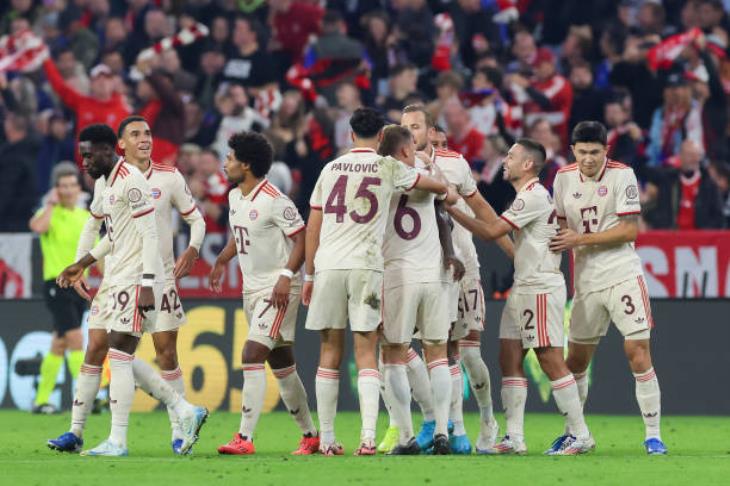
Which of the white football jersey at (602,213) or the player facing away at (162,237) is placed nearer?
the white football jersey at (602,213)

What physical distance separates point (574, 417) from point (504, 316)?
891mm

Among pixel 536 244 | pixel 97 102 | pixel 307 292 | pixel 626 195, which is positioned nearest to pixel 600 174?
pixel 626 195

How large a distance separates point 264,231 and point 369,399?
1.51 meters

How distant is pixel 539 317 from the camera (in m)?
12.3

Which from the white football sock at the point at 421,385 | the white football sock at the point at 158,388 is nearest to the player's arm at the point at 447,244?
the white football sock at the point at 421,385

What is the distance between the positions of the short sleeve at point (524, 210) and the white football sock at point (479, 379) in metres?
1.14

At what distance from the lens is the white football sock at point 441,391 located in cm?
1189

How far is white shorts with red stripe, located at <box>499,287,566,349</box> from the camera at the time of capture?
1225cm

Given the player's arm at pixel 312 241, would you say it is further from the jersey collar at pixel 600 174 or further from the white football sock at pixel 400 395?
the jersey collar at pixel 600 174

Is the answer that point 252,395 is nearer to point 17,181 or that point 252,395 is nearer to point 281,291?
point 281,291

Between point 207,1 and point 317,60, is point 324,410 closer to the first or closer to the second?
point 317,60

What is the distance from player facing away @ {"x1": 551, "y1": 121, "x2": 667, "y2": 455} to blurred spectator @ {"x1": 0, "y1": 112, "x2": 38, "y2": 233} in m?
10.00

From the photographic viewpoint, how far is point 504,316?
12.5 meters

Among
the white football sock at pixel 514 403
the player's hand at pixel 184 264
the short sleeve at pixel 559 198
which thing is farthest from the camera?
the player's hand at pixel 184 264
